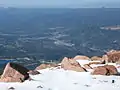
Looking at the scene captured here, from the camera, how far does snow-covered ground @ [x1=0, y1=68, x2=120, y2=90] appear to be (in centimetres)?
2365

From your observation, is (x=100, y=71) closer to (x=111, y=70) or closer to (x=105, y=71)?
(x=105, y=71)

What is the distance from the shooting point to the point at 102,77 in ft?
86.3

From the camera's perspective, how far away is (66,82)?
25.0 m

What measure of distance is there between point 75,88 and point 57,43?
426ft

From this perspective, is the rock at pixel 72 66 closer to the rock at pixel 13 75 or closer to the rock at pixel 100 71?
the rock at pixel 100 71

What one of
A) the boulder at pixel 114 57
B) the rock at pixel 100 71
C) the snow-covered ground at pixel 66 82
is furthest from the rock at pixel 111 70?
the boulder at pixel 114 57

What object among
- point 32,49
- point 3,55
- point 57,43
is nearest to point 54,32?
point 57,43

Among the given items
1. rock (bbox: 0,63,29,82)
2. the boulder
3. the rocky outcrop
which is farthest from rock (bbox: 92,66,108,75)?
the boulder

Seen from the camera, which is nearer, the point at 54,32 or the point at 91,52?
the point at 91,52

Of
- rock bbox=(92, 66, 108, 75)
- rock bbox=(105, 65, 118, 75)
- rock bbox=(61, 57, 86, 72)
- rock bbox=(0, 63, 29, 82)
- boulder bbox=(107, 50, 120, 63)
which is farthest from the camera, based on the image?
boulder bbox=(107, 50, 120, 63)

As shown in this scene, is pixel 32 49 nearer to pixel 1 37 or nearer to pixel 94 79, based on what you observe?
pixel 1 37

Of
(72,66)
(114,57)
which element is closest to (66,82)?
(72,66)

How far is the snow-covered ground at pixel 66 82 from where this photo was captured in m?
23.7

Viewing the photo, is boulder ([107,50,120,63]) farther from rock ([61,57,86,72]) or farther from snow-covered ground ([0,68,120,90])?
snow-covered ground ([0,68,120,90])
